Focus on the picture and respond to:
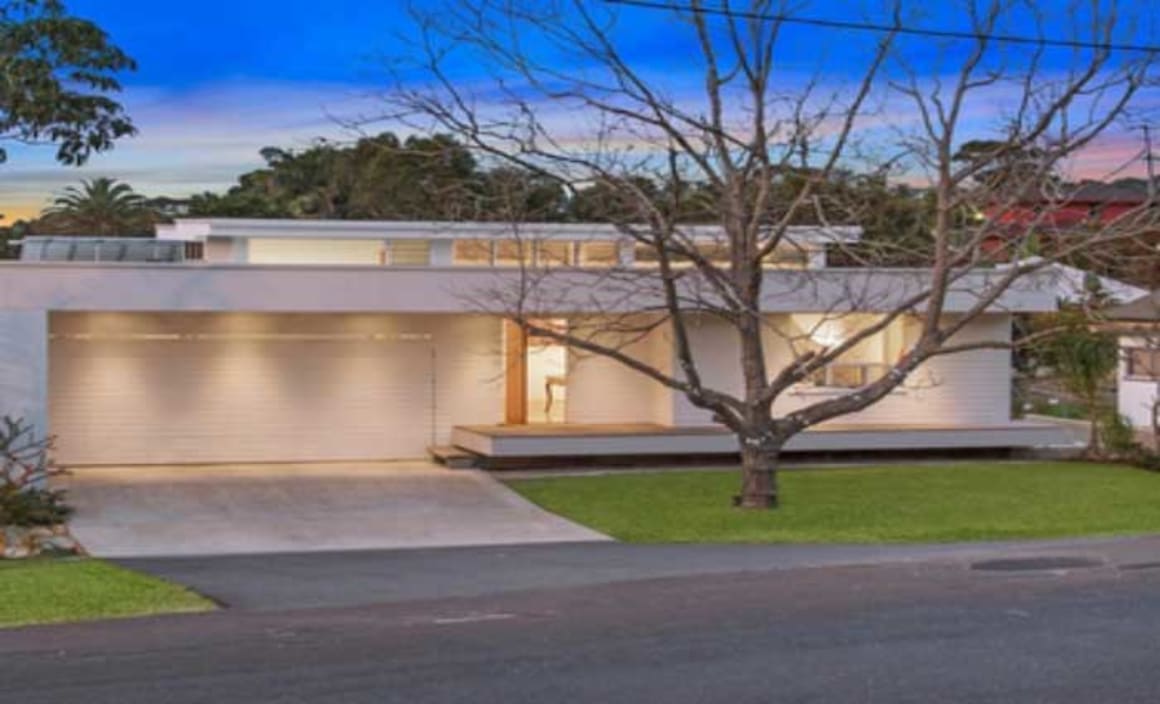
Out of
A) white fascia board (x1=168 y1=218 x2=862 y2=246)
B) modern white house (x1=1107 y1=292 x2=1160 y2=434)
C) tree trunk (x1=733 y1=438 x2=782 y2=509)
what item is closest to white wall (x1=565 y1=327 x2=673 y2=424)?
white fascia board (x1=168 y1=218 x2=862 y2=246)

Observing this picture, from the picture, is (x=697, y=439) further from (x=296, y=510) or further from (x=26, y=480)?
(x=26, y=480)

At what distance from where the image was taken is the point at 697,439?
2667cm

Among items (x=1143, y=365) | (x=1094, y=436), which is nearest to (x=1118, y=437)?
(x=1094, y=436)

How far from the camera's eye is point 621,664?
A: 957cm

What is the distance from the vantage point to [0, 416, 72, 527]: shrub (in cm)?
1988

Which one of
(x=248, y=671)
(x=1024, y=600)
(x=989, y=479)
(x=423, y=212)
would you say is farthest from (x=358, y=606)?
(x=423, y=212)

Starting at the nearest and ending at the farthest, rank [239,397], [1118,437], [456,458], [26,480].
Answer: [26,480] < [456,458] < [239,397] < [1118,437]

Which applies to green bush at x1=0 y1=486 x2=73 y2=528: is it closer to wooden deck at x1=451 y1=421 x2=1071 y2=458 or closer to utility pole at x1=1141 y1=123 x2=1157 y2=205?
wooden deck at x1=451 y1=421 x2=1071 y2=458

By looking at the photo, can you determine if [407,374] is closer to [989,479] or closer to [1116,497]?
[989,479]

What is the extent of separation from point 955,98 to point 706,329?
29.2ft

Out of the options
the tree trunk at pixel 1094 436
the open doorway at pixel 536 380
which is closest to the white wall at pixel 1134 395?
the tree trunk at pixel 1094 436

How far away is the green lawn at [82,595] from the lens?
40.3ft

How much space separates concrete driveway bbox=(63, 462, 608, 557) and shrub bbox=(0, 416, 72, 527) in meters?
0.44

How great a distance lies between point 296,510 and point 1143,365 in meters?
23.2
